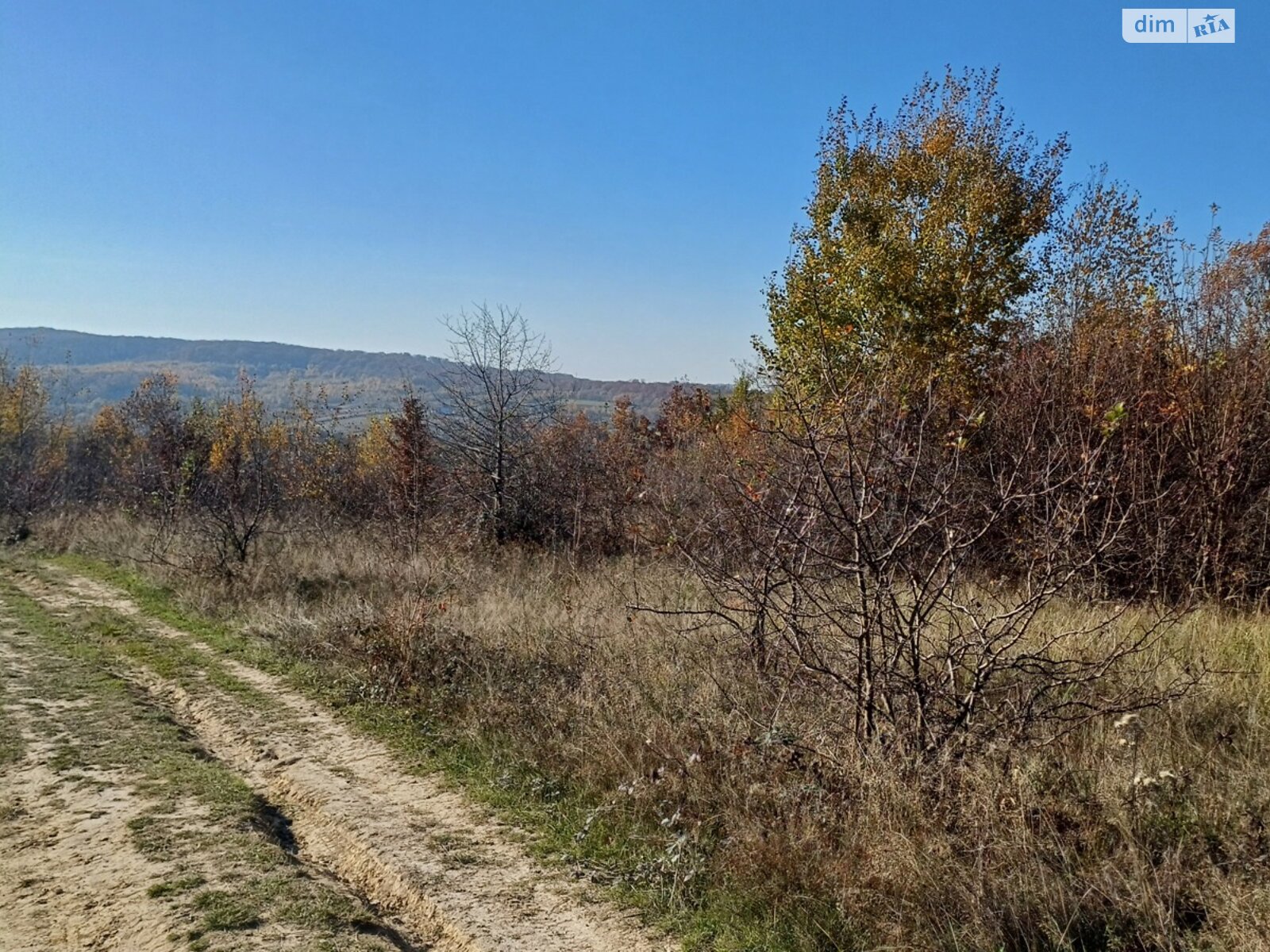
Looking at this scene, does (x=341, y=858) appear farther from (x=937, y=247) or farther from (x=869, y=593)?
(x=937, y=247)

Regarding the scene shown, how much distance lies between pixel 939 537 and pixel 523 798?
3.64 m

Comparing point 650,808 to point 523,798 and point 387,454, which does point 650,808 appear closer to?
point 523,798

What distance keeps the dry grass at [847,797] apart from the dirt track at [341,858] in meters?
0.45

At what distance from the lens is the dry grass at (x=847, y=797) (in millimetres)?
4016

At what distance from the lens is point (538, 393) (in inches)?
718

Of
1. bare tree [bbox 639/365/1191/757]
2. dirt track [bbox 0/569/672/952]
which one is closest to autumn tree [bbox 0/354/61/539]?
dirt track [bbox 0/569/672/952]

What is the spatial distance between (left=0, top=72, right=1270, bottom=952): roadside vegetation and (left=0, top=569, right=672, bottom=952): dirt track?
363mm

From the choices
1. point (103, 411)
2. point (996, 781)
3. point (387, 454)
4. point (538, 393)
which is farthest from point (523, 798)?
point (103, 411)

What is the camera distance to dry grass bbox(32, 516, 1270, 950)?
13.2ft

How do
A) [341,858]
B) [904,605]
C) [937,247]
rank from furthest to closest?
1. [937,247]
2. [904,605]
3. [341,858]

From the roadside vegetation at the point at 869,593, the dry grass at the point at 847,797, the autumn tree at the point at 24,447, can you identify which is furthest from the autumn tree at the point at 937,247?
the autumn tree at the point at 24,447

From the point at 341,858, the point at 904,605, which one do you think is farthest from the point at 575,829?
the point at 904,605

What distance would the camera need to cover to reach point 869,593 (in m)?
5.66

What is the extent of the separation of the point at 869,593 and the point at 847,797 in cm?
128
